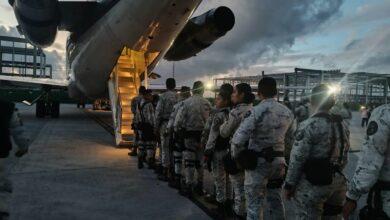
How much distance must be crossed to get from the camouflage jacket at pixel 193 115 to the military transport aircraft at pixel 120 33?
4.49 m

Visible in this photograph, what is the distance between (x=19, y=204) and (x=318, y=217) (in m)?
4.45

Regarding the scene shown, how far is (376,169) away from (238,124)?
91.2 inches

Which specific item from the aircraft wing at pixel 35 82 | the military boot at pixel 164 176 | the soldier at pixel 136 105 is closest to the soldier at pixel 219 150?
the military boot at pixel 164 176

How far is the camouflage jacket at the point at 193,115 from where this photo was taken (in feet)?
21.9

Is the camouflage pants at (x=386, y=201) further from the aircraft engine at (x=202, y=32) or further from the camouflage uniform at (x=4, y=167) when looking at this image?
the aircraft engine at (x=202, y=32)

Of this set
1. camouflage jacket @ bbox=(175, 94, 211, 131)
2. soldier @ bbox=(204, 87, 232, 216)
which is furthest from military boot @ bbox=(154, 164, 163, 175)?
soldier @ bbox=(204, 87, 232, 216)

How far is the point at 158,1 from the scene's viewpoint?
1027cm

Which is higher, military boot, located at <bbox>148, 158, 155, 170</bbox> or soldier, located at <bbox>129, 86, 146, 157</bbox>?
soldier, located at <bbox>129, 86, 146, 157</bbox>

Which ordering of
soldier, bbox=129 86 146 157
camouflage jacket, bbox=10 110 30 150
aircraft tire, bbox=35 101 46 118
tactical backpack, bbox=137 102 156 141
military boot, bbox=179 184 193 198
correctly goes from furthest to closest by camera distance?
aircraft tire, bbox=35 101 46 118, soldier, bbox=129 86 146 157, tactical backpack, bbox=137 102 156 141, military boot, bbox=179 184 193 198, camouflage jacket, bbox=10 110 30 150

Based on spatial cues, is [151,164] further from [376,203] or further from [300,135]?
[376,203]

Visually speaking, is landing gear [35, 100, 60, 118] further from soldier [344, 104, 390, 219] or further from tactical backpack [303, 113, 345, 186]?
soldier [344, 104, 390, 219]

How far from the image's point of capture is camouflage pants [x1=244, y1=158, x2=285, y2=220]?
4.34 m

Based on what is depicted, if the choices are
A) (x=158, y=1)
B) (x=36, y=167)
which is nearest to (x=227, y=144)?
(x=36, y=167)

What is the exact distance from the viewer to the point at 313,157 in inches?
150
